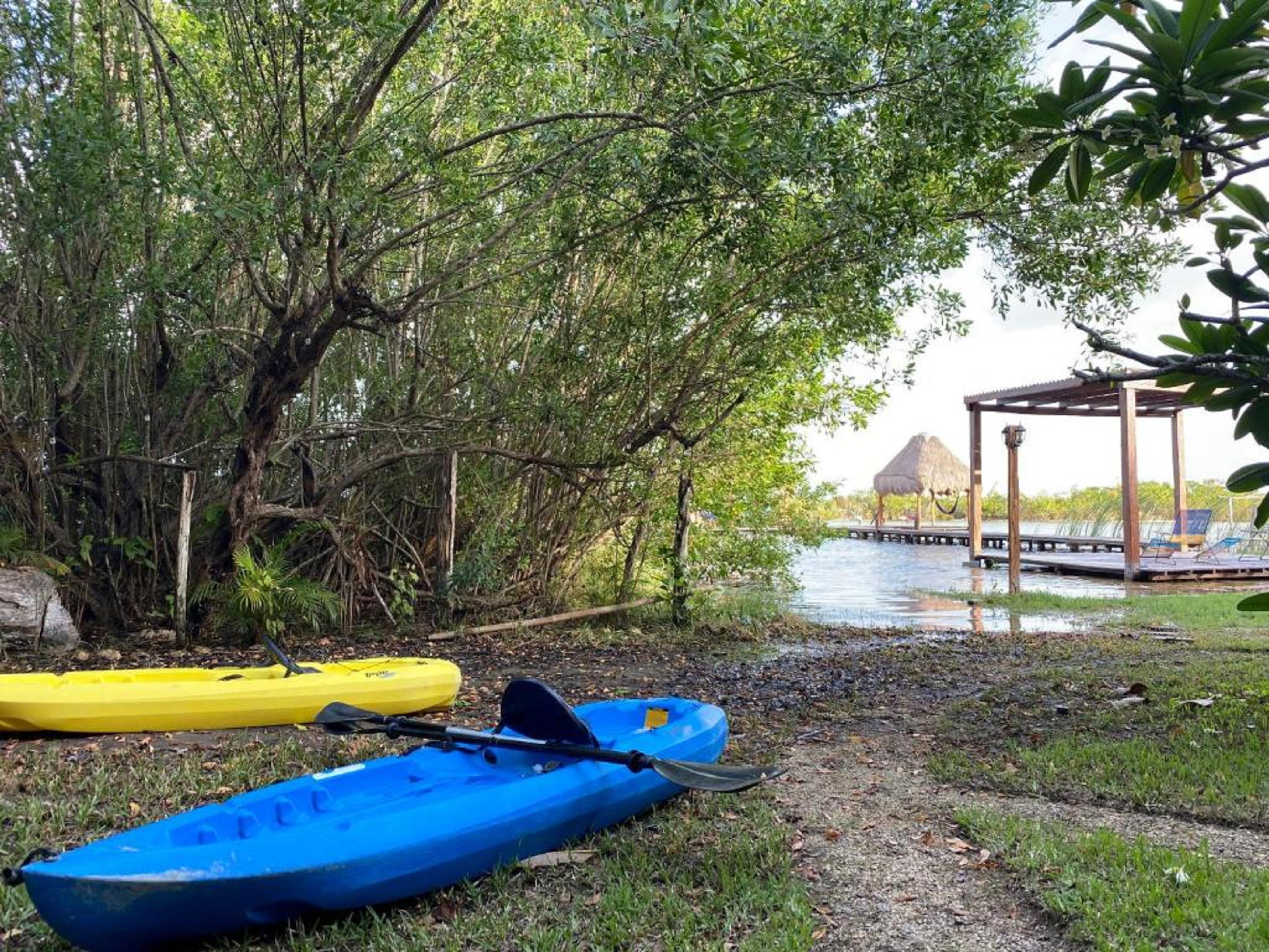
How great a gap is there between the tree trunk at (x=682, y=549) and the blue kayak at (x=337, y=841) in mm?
5212

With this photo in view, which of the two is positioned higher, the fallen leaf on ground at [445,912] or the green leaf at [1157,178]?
the green leaf at [1157,178]

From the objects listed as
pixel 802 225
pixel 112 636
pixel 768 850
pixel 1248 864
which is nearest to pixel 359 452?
pixel 112 636

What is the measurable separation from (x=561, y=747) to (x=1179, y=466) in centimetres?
1898

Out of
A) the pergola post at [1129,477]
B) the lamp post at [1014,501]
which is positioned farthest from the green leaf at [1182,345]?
the pergola post at [1129,477]

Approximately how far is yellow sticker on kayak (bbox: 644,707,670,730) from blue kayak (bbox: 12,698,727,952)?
0.87ft

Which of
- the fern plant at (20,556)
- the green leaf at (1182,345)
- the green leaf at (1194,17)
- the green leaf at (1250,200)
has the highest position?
the green leaf at (1194,17)

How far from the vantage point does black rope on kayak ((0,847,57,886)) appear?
2.34 meters

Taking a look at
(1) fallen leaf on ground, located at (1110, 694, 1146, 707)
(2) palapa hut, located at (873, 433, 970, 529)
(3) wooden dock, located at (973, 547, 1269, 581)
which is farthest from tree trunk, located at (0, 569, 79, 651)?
(2) palapa hut, located at (873, 433, 970, 529)

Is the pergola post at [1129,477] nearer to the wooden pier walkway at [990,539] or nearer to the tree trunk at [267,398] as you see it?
the wooden pier walkway at [990,539]

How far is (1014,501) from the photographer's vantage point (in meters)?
14.5

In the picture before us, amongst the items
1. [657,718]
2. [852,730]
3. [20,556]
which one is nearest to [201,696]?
[657,718]

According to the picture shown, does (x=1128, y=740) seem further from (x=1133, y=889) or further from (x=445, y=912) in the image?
(x=445, y=912)

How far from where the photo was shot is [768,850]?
10.7 ft

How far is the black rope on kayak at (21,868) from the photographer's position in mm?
2336
